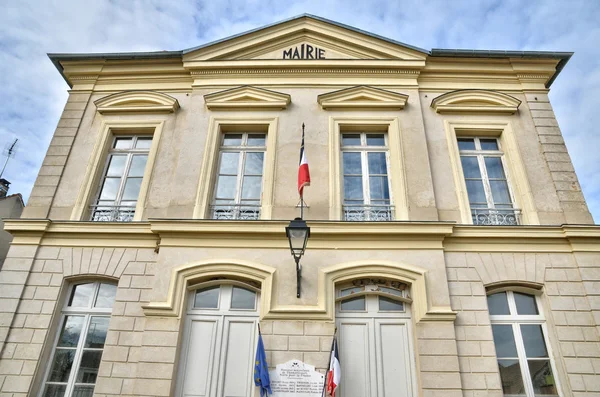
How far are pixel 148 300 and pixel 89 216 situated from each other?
6.72ft

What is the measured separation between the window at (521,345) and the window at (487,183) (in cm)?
125

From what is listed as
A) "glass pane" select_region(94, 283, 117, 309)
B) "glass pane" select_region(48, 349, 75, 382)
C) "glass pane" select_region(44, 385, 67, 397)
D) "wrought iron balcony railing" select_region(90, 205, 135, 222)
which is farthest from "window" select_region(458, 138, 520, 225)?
"glass pane" select_region(44, 385, 67, 397)

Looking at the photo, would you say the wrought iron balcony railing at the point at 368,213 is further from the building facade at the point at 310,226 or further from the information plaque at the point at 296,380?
the information plaque at the point at 296,380

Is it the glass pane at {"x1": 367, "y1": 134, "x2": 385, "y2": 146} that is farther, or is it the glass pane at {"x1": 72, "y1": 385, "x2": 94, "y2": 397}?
the glass pane at {"x1": 367, "y1": 134, "x2": 385, "y2": 146}

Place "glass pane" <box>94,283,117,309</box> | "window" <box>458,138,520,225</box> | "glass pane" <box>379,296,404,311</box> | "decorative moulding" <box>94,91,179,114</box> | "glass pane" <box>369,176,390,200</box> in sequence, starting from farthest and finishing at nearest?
"decorative moulding" <box>94,91,179,114</box> → "glass pane" <box>369,176,390,200</box> → "window" <box>458,138,520,225</box> → "glass pane" <box>94,283,117,309</box> → "glass pane" <box>379,296,404,311</box>

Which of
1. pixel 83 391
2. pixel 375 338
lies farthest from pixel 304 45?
pixel 83 391

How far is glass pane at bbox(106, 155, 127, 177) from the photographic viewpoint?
24.1 ft

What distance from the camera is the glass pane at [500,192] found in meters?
6.78

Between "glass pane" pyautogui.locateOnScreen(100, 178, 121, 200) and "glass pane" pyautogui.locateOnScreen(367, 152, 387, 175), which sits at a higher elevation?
"glass pane" pyautogui.locateOnScreen(367, 152, 387, 175)

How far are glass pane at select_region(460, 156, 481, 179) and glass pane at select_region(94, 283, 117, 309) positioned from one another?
6.26 m

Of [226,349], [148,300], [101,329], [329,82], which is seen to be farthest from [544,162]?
[101,329]

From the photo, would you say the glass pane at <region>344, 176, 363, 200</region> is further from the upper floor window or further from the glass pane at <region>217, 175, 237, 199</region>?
the glass pane at <region>217, 175, 237, 199</region>

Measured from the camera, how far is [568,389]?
5.35 m

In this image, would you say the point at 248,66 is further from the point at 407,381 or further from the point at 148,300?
the point at 407,381
